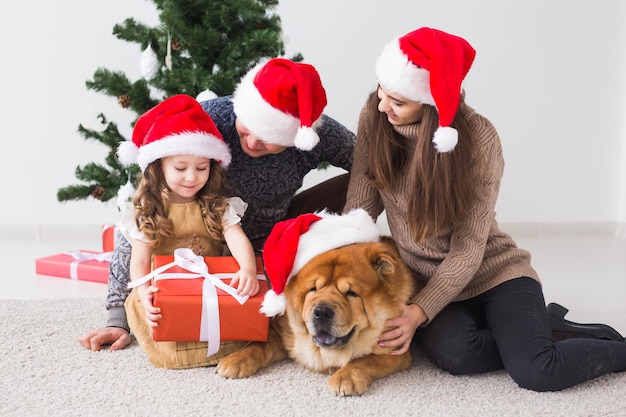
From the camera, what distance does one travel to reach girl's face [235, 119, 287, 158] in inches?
77.5

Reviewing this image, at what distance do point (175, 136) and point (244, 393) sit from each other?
719 millimetres

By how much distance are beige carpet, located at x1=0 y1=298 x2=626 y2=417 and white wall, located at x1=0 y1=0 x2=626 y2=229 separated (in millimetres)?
1988

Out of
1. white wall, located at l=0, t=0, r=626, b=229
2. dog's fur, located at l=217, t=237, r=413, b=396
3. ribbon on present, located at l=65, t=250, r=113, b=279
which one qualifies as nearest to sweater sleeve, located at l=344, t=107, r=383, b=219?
dog's fur, located at l=217, t=237, r=413, b=396

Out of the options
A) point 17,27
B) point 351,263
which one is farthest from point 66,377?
point 17,27

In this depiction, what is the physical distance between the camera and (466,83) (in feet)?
12.7

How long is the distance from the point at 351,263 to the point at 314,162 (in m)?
0.59

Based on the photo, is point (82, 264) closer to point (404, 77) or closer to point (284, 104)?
point (284, 104)

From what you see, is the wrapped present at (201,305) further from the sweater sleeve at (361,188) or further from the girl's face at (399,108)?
the girl's face at (399,108)

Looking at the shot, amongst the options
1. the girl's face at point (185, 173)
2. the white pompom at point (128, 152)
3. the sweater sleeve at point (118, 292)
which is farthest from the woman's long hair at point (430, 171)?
the sweater sleeve at point (118, 292)

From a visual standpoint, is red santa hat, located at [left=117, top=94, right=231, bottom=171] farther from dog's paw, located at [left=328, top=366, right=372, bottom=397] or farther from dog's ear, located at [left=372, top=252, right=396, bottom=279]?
dog's paw, located at [left=328, top=366, right=372, bottom=397]

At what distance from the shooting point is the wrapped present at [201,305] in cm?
169

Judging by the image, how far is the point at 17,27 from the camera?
142 inches

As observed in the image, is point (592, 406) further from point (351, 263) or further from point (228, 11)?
point (228, 11)

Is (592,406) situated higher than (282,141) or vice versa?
(282,141)
